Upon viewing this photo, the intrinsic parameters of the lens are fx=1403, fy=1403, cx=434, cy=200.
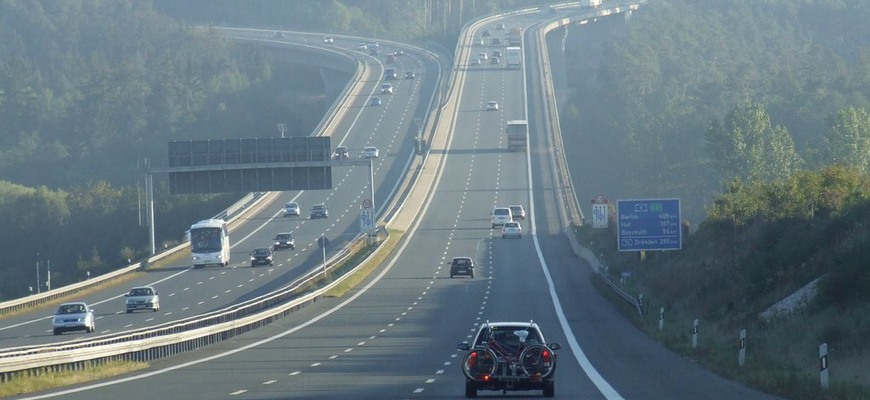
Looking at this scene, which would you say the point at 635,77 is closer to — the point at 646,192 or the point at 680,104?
the point at 680,104

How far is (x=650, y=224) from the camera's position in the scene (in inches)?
1955

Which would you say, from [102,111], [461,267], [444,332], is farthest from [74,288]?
[102,111]

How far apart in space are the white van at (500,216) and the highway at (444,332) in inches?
23.4

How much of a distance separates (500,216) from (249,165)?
15.4m

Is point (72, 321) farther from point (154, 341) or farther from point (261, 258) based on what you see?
point (261, 258)

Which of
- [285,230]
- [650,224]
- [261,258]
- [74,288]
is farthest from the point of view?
[285,230]

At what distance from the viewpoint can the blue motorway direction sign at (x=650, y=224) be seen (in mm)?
49469

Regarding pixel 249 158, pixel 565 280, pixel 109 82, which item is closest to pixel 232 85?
pixel 109 82

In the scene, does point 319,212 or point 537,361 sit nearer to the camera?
point 537,361

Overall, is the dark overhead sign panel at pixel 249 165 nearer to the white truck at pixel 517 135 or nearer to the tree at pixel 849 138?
the white truck at pixel 517 135

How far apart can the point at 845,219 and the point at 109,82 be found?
159 m

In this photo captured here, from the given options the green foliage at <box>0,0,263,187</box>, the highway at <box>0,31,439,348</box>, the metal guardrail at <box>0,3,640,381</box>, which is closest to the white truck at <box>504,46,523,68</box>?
the highway at <box>0,31,439,348</box>

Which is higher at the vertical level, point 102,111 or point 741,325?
point 102,111

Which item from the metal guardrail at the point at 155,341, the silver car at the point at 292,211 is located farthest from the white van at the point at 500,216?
the metal guardrail at the point at 155,341
